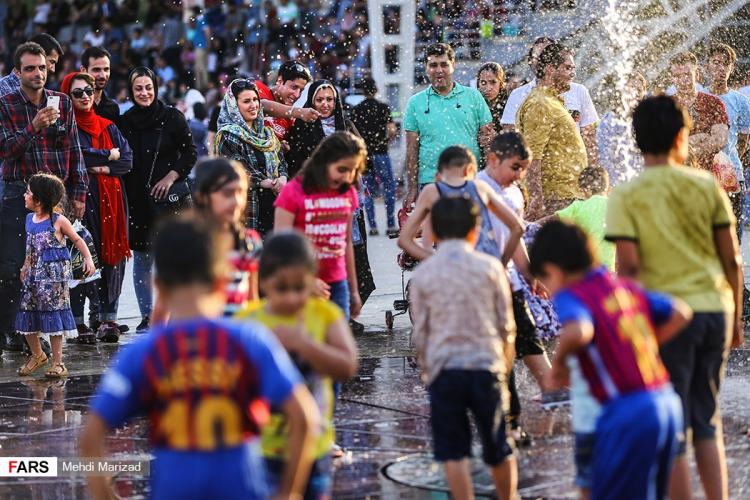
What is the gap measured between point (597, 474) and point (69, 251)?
241 inches

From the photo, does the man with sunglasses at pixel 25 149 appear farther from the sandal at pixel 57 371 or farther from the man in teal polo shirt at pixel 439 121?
the man in teal polo shirt at pixel 439 121

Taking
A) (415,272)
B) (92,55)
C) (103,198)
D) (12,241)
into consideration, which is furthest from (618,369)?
(92,55)

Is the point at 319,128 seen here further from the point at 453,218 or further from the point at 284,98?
the point at 453,218

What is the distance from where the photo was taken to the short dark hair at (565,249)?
438 centimetres

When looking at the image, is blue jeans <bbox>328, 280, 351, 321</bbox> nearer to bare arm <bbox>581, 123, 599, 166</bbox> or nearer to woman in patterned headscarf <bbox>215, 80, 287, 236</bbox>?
woman in patterned headscarf <bbox>215, 80, 287, 236</bbox>

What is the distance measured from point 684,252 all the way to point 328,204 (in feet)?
6.50

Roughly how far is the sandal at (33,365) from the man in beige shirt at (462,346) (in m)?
4.54

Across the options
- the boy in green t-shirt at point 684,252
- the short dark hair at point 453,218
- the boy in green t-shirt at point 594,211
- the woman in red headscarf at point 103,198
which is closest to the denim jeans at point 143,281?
the woman in red headscarf at point 103,198

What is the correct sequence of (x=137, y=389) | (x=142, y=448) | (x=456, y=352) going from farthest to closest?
(x=142, y=448)
(x=456, y=352)
(x=137, y=389)

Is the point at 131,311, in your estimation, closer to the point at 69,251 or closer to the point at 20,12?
the point at 69,251

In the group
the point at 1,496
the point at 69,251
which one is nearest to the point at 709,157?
the point at 69,251

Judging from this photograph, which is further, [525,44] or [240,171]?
[525,44]

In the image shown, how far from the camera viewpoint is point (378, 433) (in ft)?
23.4

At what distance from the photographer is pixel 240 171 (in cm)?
545
